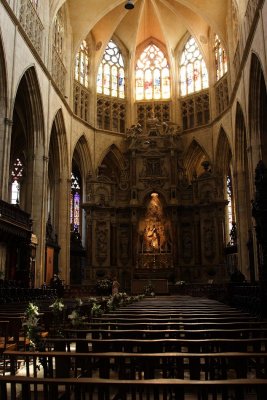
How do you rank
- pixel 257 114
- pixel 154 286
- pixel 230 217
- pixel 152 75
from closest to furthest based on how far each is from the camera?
pixel 257 114, pixel 154 286, pixel 230 217, pixel 152 75

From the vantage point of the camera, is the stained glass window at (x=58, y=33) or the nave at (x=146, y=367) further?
the stained glass window at (x=58, y=33)

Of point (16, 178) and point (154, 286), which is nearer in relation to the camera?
point (154, 286)

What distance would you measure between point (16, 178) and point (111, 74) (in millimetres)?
12440

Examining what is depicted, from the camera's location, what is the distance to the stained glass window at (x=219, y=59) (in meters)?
33.5

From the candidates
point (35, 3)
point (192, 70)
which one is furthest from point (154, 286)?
point (192, 70)

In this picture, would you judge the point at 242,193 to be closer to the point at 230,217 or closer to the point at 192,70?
the point at 230,217

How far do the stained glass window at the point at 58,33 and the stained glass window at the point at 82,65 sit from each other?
3.14 meters

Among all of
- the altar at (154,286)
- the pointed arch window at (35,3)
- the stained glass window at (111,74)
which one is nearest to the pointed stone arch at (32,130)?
the pointed arch window at (35,3)

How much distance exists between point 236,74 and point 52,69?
12240 millimetres

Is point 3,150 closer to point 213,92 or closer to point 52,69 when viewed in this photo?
point 52,69

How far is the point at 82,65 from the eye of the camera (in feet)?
119

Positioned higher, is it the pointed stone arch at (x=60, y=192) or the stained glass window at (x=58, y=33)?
the stained glass window at (x=58, y=33)

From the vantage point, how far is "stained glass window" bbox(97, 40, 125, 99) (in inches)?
1502

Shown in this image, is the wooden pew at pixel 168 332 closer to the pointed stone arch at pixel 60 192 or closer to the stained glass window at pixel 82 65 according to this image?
the pointed stone arch at pixel 60 192
